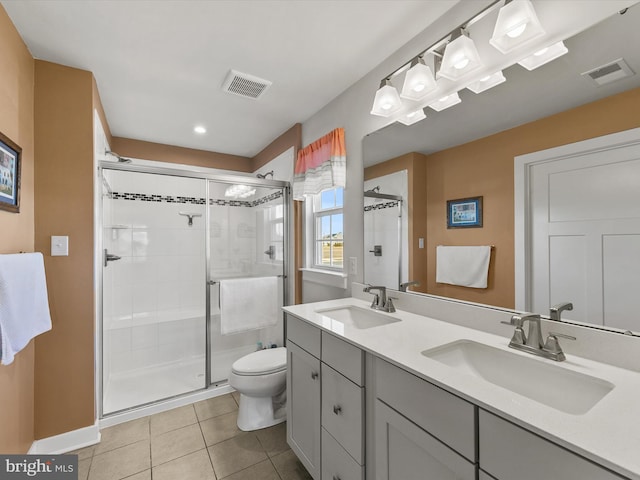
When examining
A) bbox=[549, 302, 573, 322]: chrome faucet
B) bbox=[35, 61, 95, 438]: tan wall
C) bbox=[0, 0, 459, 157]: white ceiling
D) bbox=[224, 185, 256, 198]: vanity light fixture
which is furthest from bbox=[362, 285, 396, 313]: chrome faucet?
bbox=[35, 61, 95, 438]: tan wall

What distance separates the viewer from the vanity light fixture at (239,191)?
2635 millimetres

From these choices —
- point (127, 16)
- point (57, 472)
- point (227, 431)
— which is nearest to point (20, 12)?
point (127, 16)

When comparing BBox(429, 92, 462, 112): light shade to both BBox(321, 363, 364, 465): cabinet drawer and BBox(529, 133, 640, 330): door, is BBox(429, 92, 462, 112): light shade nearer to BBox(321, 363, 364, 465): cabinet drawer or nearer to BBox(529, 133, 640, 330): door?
BBox(529, 133, 640, 330): door

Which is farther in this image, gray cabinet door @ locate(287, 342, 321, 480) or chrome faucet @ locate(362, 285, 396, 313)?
chrome faucet @ locate(362, 285, 396, 313)

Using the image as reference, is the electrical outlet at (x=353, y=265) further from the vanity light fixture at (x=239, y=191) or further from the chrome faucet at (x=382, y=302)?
the vanity light fixture at (x=239, y=191)

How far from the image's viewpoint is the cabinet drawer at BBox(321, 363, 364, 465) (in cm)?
114

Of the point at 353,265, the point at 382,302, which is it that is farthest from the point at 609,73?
the point at 353,265

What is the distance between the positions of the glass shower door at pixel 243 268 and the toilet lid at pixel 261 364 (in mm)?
431

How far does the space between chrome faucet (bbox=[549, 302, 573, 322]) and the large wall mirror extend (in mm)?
25

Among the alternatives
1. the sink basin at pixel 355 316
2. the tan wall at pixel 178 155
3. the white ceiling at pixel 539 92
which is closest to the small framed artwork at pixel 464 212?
the white ceiling at pixel 539 92

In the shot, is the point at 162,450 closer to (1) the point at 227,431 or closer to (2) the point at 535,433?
(1) the point at 227,431

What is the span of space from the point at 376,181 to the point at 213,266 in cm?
162

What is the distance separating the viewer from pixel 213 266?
2564 millimetres

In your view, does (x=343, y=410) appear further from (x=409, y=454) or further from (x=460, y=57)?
(x=460, y=57)
